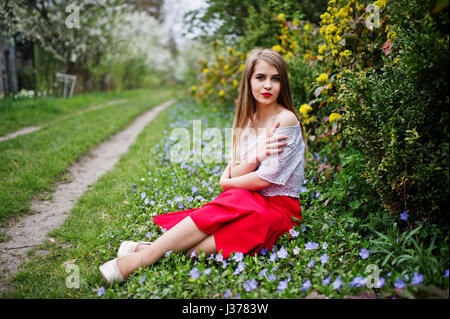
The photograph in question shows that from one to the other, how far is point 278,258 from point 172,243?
0.74m

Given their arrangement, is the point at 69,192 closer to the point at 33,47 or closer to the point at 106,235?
the point at 106,235

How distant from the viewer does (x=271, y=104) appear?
8.69ft

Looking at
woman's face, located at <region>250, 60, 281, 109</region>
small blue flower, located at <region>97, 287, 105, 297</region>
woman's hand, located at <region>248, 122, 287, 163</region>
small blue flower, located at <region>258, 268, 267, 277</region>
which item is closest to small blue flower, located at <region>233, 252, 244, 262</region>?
small blue flower, located at <region>258, 268, 267, 277</region>

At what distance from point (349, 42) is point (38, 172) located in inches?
155

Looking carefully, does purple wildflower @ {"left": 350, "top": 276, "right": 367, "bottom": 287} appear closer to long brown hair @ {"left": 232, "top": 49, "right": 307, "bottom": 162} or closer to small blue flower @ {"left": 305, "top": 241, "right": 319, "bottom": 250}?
small blue flower @ {"left": 305, "top": 241, "right": 319, "bottom": 250}

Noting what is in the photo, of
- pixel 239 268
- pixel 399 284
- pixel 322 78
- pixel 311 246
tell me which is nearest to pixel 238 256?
pixel 239 268

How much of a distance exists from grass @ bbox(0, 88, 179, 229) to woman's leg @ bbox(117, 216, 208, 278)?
1723mm

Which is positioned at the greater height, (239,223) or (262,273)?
(239,223)

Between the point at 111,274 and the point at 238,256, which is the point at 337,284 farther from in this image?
the point at 111,274

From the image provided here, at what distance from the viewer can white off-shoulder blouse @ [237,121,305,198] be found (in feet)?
7.70

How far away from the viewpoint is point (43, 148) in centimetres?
511

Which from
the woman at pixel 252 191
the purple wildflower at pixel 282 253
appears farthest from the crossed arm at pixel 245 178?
the purple wildflower at pixel 282 253

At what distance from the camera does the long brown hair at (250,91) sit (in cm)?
251
